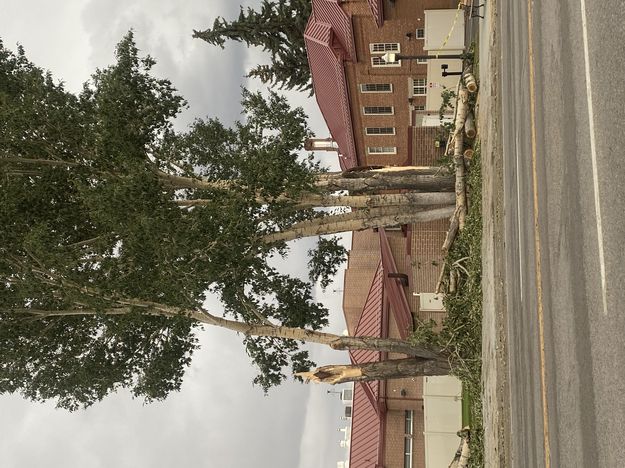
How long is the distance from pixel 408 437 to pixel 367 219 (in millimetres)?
10814

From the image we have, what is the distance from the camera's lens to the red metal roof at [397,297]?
86.1 ft

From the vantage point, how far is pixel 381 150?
35.3 metres

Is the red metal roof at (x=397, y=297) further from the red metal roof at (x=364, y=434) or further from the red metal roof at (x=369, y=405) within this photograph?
the red metal roof at (x=364, y=434)

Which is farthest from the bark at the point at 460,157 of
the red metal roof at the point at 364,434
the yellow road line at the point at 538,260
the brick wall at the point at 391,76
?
the red metal roof at the point at 364,434

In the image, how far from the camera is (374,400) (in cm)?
2664

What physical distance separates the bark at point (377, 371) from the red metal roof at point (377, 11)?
55.6 feet

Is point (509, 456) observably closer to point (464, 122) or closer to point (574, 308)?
point (574, 308)

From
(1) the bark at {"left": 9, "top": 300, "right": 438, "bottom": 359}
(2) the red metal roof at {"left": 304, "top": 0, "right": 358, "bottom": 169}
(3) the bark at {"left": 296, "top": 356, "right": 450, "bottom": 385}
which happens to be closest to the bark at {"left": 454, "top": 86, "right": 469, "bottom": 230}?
(1) the bark at {"left": 9, "top": 300, "right": 438, "bottom": 359}

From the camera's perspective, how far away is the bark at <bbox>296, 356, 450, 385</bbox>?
61.6 ft

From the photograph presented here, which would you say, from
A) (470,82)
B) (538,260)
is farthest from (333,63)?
(538,260)

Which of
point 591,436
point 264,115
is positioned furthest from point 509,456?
point 264,115

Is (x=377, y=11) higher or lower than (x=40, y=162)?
higher

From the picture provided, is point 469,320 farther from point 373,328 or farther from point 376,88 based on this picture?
point 376,88

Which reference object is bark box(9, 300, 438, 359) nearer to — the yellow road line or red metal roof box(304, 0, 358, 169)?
the yellow road line
